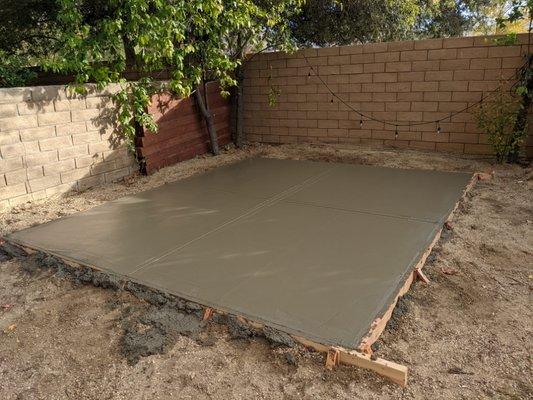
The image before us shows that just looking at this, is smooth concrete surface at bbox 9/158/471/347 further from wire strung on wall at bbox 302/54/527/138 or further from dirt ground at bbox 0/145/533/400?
wire strung on wall at bbox 302/54/527/138

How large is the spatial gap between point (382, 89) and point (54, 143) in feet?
15.7

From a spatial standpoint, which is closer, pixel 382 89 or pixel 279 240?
pixel 279 240

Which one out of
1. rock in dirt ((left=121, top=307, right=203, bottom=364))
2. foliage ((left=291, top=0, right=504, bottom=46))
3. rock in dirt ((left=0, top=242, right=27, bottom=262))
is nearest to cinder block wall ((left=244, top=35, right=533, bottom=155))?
foliage ((left=291, top=0, right=504, bottom=46))

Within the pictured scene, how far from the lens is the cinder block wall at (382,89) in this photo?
5.93 m

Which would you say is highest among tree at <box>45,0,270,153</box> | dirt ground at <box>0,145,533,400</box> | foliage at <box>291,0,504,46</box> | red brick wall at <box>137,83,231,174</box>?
foliage at <box>291,0,504,46</box>

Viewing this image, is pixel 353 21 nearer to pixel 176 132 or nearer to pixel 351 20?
pixel 351 20

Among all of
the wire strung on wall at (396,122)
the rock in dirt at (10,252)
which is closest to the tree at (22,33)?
the rock in dirt at (10,252)

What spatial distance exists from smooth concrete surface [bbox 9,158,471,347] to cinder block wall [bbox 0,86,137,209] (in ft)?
2.38

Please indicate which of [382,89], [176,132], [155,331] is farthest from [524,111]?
[155,331]

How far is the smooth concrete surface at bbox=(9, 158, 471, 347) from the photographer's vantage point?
8.61ft

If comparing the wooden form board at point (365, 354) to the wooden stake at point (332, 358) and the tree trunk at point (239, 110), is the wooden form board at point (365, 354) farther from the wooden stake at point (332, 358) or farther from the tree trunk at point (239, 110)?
the tree trunk at point (239, 110)

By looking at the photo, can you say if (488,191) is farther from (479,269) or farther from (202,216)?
(202,216)

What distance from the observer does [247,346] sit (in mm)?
2307

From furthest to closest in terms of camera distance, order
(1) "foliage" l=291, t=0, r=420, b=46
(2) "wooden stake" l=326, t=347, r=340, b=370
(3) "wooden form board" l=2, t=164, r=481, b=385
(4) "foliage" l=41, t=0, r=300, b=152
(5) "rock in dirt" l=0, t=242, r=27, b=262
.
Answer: (1) "foliage" l=291, t=0, r=420, b=46
(4) "foliage" l=41, t=0, r=300, b=152
(5) "rock in dirt" l=0, t=242, r=27, b=262
(2) "wooden stake" l=326, t=347, r=340, b=370
(3) "wooden form board" l=2, t=164, r=481, b=385
